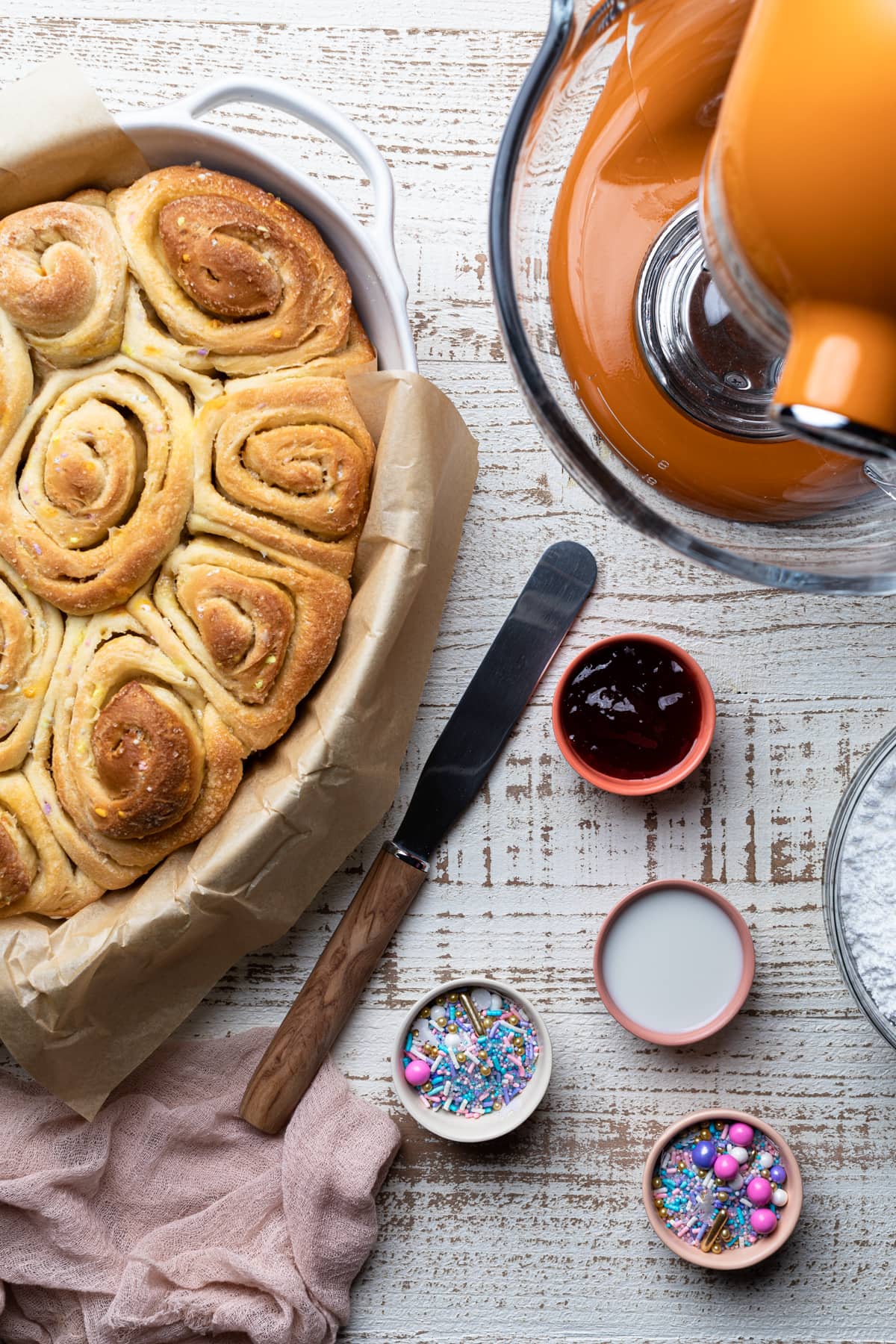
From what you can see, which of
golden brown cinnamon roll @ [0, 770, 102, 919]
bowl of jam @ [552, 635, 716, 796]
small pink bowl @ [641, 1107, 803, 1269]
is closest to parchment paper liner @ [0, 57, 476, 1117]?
golden brown cinnamon roll @ [0, 770, 102, 919]

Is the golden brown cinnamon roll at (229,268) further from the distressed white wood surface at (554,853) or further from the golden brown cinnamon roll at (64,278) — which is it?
the distressed white wood surface at (554,853)

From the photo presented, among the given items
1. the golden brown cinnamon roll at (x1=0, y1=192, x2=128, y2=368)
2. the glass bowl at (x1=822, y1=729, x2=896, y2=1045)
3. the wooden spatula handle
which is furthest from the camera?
the wooden spatula handle

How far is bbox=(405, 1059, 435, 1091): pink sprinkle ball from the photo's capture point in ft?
6.38

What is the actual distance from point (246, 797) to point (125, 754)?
21cm

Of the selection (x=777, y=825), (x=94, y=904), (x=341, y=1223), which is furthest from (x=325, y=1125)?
(x=777, y=825)

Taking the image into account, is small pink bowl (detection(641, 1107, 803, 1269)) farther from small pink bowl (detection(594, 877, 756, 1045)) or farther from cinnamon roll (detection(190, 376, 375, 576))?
cinnamon roll (detection(190, 376, 375, 576))

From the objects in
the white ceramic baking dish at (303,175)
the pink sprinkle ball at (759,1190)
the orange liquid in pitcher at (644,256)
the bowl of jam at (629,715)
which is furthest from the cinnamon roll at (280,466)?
the pink sprinkle ball at (759,1190)

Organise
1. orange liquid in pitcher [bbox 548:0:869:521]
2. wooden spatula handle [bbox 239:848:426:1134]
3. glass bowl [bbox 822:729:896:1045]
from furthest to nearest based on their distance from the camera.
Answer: wooden spatula handle [bbox 239:848:426:1134] < glass bowl [bbox 822:729:896:1045] < orange liquid in pitcher [bbox 548:0:869:521]

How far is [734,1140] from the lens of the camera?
1.93 metres

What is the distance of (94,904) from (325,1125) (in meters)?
0.55

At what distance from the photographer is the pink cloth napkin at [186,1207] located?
194 centimetres

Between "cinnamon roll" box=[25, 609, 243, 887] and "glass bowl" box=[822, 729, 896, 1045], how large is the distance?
3.27 ft

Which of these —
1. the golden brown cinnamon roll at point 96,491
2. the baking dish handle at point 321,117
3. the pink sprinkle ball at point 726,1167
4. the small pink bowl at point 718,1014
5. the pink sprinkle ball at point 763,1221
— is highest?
the baking dish handle at point 321,117

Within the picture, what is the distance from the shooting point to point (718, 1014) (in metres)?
1.96
